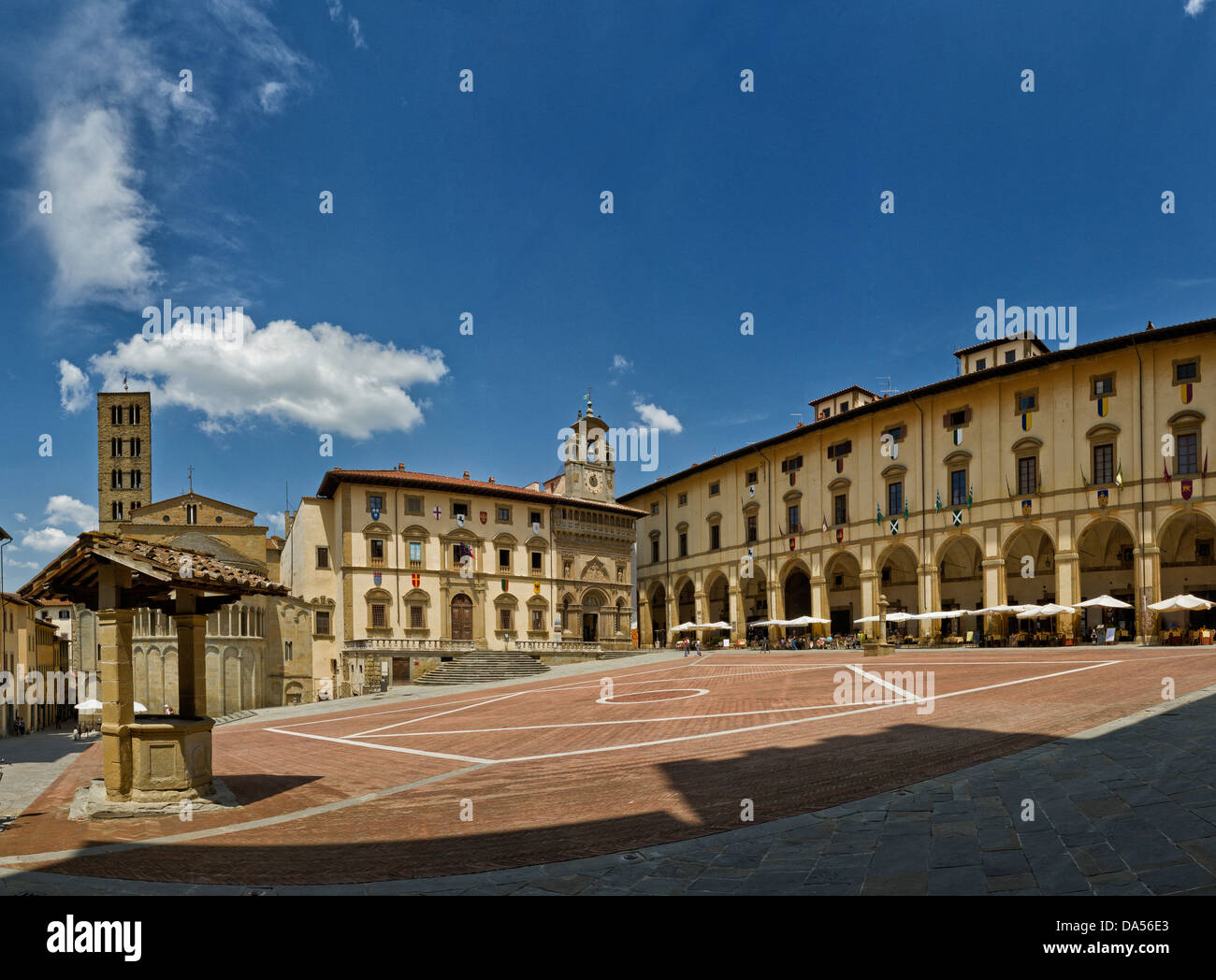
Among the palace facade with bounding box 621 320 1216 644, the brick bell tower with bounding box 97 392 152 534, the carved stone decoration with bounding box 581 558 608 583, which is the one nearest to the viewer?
the palace facade with bounding box 621 320 1216 644

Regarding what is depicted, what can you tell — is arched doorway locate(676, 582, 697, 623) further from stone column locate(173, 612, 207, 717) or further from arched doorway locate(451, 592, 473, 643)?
stone column locate(173, 612, 207, 717)

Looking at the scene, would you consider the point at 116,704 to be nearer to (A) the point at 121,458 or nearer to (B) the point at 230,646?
(B) the point at 230,646

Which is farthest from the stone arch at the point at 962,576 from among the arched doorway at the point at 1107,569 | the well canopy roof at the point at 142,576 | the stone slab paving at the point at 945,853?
the well canopy roof at the point at 142,576

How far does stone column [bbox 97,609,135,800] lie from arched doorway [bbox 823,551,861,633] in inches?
1981

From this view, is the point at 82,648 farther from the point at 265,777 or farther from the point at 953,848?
A: the point at 953,848

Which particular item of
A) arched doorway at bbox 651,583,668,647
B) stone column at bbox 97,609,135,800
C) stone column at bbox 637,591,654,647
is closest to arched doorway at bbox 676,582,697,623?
arched doorway at bbox 651,583,668,647

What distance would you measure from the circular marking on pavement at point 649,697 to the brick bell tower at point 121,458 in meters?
77.8

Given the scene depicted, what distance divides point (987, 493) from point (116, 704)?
1812 inches

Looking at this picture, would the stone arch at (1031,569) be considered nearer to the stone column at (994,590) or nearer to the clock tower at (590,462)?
the stone column at (994,590)

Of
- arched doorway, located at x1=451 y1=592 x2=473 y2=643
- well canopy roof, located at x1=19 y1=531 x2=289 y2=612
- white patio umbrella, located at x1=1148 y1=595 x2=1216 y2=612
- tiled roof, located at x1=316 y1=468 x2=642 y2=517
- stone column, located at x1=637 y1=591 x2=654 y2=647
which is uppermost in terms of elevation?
tiled roof, located at x1=316 y1=468 x2=642 y2=517

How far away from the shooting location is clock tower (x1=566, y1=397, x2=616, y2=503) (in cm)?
6506

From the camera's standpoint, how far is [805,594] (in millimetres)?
63906

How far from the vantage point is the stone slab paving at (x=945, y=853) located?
20.0 feet
